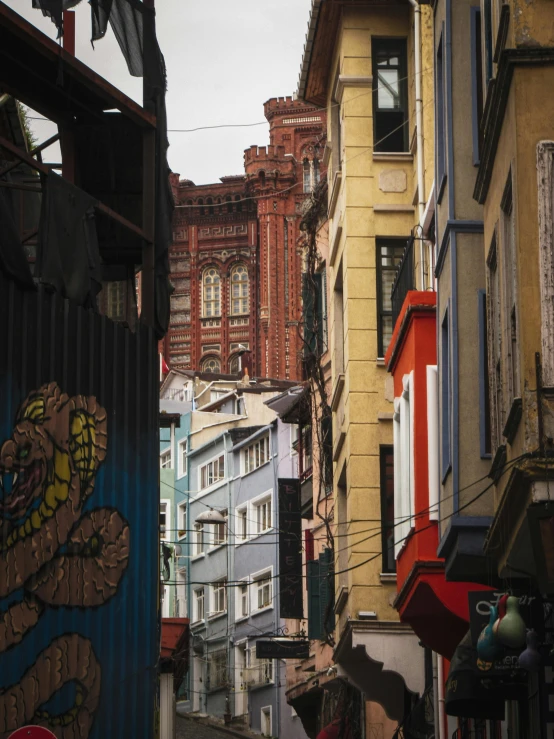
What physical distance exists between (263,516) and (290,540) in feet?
39.1

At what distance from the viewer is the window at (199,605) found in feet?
213

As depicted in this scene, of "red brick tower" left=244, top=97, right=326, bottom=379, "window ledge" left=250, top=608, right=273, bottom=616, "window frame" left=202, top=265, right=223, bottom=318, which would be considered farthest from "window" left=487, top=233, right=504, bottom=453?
"window frame" left=202, top=265, right=223, bottom=318

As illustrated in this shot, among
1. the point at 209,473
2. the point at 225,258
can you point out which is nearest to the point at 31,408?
the point at 209,473

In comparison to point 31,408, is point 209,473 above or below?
above

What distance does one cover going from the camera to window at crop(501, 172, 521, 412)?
45.6 feet

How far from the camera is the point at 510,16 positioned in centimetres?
1428

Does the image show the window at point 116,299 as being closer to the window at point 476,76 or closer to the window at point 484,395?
the window at point 476,76

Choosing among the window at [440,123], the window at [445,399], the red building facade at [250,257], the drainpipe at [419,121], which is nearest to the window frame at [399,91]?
the drainpipe at [419,121]

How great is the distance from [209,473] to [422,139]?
1574 inches

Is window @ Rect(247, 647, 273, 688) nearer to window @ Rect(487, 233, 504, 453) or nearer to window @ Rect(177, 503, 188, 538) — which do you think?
window @ Rect(177, 503, 188, 538)

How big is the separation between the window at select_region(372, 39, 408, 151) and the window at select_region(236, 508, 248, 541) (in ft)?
103

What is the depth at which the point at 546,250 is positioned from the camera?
13461mm

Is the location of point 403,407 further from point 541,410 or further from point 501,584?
point 541,410

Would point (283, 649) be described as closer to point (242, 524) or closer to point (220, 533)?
point (242, 524)
